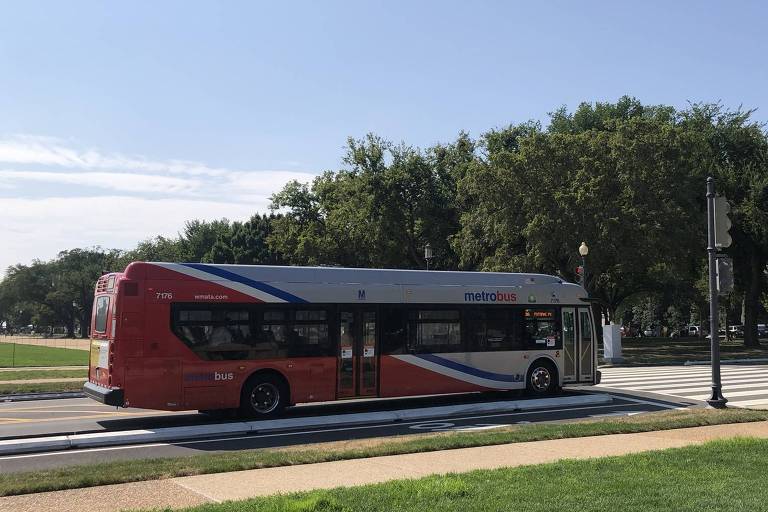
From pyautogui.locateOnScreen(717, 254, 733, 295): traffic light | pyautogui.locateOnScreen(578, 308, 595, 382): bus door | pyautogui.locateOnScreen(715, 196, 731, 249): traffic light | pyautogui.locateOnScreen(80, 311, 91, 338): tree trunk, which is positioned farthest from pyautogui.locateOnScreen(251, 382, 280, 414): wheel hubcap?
pyautogui.locateOnScreen(80, 311, 91, 338): tree trunk

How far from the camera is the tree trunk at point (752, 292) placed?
1784 inches

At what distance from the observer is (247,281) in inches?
582

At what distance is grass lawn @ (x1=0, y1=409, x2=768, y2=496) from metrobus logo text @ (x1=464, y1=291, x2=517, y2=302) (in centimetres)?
445

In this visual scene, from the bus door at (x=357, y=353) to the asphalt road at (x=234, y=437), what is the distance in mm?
718

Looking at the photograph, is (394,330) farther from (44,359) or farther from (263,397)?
(44,359)

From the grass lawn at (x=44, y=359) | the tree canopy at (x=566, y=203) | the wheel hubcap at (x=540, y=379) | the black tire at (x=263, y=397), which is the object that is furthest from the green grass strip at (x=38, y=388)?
the tree canopy at (x=566, y=203)

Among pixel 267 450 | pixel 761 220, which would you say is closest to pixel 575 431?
pixel 267 450

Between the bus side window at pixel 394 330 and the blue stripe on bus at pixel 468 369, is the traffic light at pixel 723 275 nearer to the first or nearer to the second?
the blue stripe on bus at pixel 468 369

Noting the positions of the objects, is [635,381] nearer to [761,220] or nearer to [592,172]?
[592,172]

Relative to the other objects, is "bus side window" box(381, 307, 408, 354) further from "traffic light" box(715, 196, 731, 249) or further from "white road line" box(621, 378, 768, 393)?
"white road line" box(621, 378, 768, 393)

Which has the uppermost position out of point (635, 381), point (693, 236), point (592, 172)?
point (592, 172)

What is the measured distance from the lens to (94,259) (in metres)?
132

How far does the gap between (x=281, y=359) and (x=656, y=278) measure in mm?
41691

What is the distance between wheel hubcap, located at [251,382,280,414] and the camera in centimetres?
1462
